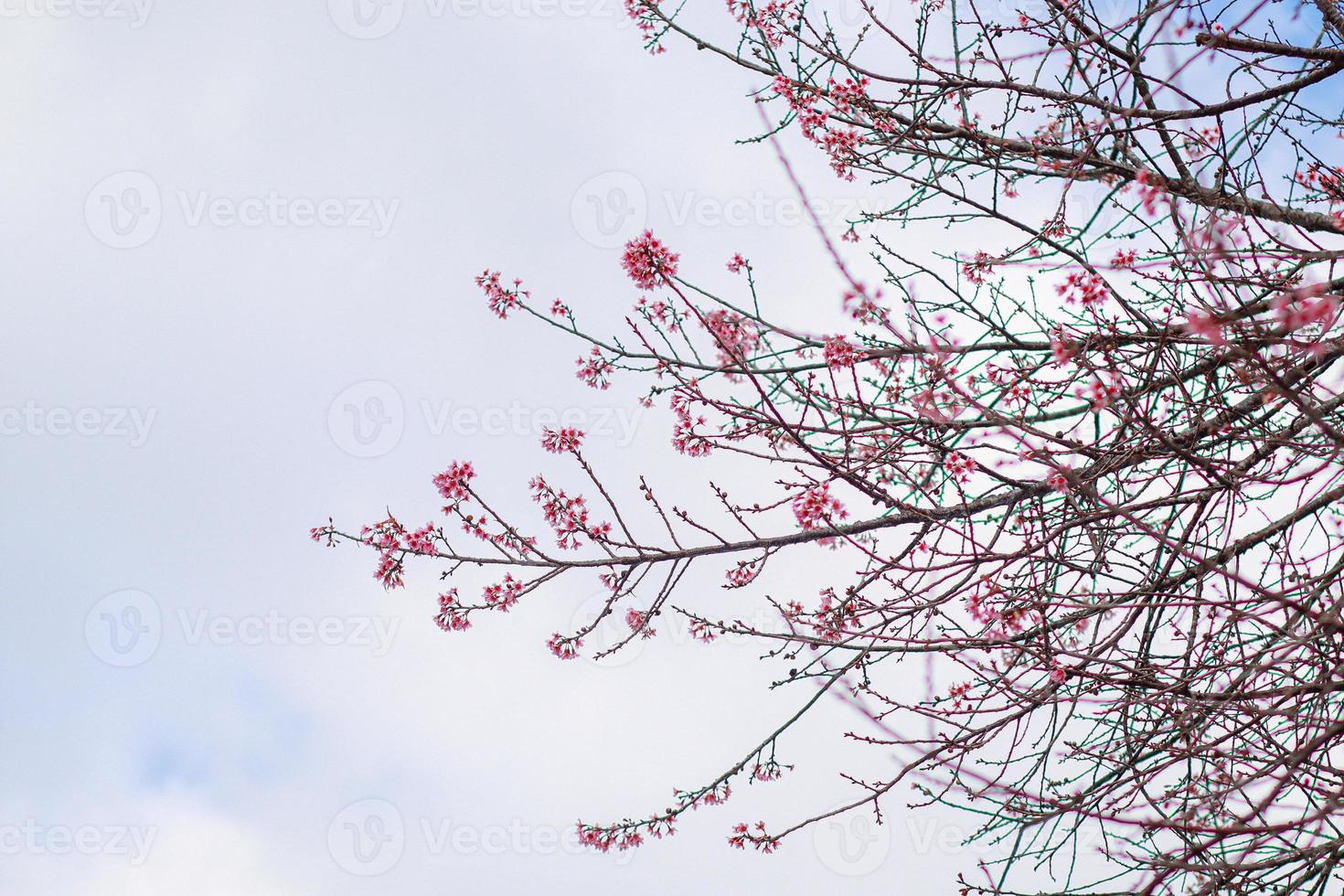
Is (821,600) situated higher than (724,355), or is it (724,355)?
(724,355)

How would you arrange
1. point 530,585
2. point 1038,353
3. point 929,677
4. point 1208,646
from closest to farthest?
point 929,677 → point 1208,646 → point 530,585 → point 1038,353

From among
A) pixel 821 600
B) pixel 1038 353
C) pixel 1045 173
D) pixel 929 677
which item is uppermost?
pixel 1045 173

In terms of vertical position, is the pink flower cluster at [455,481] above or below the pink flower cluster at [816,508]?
above

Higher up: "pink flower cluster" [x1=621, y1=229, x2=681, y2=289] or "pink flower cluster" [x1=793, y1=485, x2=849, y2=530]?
"pink flower cluster" [x1=621, y1=229, x2=681, y2=289]

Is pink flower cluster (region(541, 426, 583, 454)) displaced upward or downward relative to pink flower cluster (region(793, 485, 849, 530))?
A: upward

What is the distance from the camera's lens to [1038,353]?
5.29m

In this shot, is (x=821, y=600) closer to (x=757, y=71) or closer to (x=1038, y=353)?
(x=1038, y=353)

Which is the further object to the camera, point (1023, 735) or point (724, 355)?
point (724, 355)

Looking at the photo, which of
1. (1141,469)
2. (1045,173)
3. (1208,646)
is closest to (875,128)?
(1045,173)

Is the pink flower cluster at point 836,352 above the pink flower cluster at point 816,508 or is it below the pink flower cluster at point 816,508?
above

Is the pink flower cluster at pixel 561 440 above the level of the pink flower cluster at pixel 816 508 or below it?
above

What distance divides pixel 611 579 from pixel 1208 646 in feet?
8.41

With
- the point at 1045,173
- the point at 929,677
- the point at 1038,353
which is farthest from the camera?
the point at 1038,353

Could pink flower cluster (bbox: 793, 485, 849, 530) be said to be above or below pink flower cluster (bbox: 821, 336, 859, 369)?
below
